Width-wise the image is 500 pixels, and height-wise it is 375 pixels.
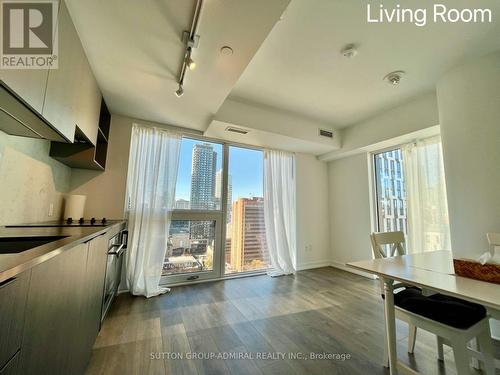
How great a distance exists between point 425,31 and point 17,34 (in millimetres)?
2804

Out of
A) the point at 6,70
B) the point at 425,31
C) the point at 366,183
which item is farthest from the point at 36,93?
the point at 366,183

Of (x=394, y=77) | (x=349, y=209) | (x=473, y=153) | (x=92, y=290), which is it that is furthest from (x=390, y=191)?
(x=92, y=290)

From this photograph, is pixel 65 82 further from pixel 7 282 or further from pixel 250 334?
pixel 250 334

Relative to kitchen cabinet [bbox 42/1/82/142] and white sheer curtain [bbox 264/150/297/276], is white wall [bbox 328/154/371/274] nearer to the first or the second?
white sheer curtain [bbox 264/150/297/276]

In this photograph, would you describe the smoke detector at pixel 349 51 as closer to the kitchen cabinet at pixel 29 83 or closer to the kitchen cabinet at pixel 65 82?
the kitchen cabinet at pixel 65 82

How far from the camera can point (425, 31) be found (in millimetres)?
1726

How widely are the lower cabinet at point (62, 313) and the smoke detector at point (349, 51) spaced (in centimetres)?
255

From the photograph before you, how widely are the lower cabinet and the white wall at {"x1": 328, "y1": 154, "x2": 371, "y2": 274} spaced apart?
12.3 ft

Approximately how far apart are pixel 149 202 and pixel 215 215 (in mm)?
995

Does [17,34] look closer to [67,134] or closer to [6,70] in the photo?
[6,70]

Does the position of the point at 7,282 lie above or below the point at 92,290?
above

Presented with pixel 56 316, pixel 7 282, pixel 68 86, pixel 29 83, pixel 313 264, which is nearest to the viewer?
pixel 7 282

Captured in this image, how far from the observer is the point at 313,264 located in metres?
4.04

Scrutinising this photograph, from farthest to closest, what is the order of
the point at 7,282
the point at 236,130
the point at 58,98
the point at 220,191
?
the point at 220,191, the point at 236,130, the point at 58,98, the point at 7,282
